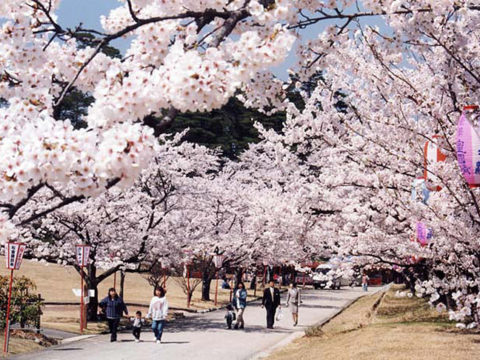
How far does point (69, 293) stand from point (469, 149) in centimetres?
3106

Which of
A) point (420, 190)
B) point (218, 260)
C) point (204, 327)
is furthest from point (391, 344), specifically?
point (218, 260)

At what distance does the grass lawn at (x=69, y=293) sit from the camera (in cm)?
2314

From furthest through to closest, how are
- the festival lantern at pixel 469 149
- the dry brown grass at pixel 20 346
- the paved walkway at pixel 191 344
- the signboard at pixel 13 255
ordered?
1. the signboard at pixel 13 255
2. the dry brown grass at pixel 20 346
3. the paved walkway at pixel 191 344
4. the festival lantern at pixel 469 149

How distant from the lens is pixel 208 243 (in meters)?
31.9

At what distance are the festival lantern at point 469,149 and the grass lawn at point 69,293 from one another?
15.5 meters

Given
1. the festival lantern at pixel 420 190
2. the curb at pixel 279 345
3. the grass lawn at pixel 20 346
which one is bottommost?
the curb at pixel 279 345

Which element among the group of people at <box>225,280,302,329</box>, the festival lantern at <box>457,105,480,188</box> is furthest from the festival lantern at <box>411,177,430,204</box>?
the group of people at <box>225,280,302,329</box>

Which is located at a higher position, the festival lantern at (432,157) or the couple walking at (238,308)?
the festival lantern at (432,157)

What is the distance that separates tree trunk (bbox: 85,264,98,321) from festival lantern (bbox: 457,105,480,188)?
1723 centimetres

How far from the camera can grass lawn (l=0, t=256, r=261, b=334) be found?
23.1m

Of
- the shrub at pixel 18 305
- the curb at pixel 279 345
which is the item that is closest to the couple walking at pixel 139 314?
the shrub at pixel 18 305

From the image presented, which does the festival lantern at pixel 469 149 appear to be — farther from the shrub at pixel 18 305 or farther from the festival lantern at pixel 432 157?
the shrub at pixel 18 305

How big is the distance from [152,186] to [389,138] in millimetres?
14128

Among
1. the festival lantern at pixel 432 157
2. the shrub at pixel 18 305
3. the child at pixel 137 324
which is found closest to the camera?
the festival lantern at pixel 432 157
